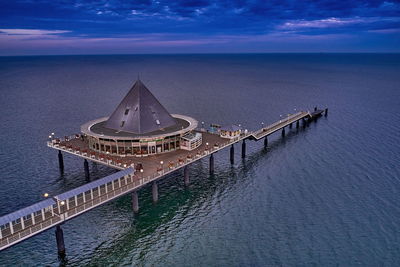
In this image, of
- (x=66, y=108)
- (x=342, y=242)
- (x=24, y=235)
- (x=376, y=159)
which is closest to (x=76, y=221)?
(x=24, y=235)

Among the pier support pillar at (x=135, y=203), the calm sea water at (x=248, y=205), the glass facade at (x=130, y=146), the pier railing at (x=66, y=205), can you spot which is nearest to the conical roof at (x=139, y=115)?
the glass facade at (x=130, y=146)

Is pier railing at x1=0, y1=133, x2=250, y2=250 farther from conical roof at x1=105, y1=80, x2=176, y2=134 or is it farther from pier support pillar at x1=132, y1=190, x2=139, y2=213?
conical roof at x1=105, y1=80, x2=176, y2=134

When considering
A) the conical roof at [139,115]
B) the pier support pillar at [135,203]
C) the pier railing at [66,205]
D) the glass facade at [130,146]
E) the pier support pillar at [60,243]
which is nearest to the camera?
the pier railing at [66,205]

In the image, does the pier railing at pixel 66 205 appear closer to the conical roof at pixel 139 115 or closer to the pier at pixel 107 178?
the pier at pixel 107 178

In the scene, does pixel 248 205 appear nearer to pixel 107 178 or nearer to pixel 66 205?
pixel 107 178

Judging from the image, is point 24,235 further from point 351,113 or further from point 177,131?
point 351,113

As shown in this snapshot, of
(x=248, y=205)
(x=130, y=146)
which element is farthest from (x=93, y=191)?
(x=248, y=205)

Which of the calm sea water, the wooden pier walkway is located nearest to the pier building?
the wooden pier walkway
